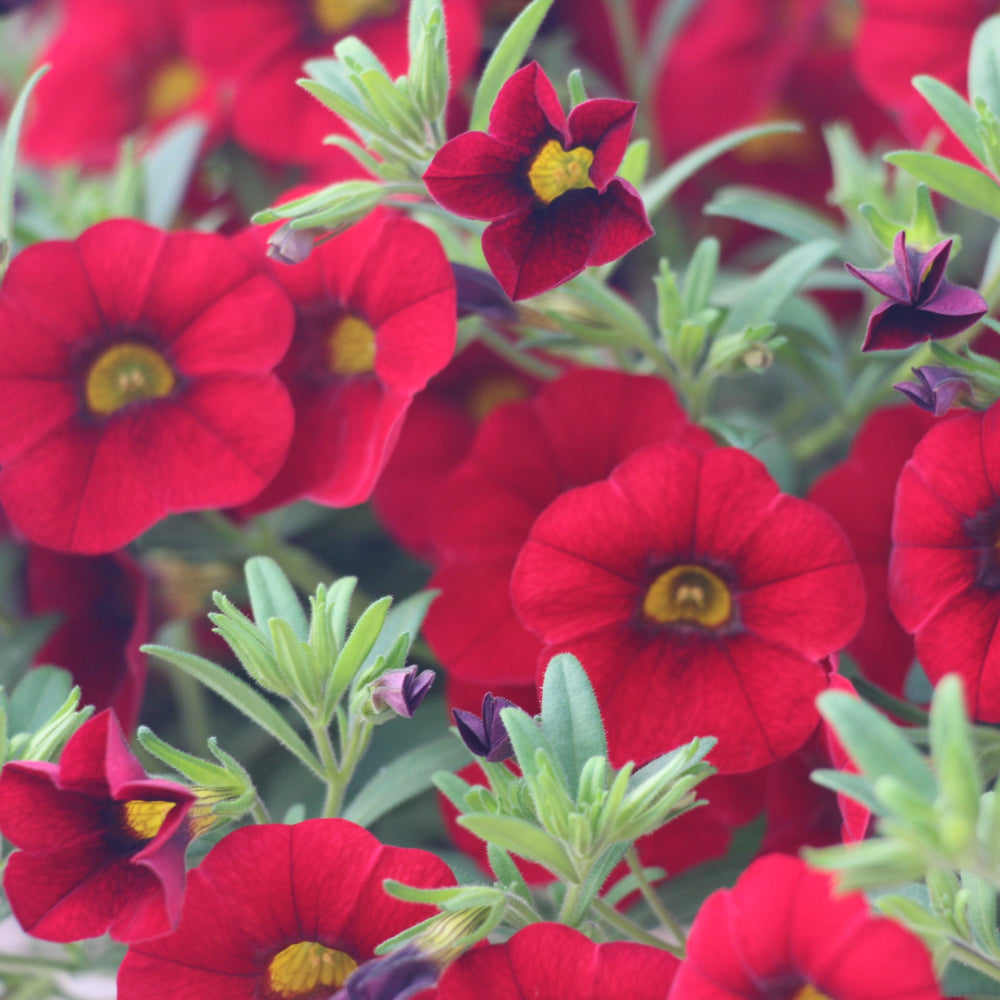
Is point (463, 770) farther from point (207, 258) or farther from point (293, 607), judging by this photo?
point (207, 258)

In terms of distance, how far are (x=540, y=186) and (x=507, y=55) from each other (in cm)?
13

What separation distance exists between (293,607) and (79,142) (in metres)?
0.59

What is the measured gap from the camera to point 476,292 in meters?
0.60

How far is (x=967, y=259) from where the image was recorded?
34.3 inches

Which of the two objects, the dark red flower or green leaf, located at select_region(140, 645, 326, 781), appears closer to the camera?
green leaf, located at select_region(140, 645, 326, 781)

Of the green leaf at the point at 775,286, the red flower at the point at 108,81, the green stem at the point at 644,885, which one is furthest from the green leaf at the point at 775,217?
the red flower at the point at 108,81

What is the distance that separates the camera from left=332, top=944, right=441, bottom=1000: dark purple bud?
411mm

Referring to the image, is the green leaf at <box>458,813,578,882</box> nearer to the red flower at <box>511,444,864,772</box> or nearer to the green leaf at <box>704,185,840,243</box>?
the red flower at <box>511,444,864,772</box>

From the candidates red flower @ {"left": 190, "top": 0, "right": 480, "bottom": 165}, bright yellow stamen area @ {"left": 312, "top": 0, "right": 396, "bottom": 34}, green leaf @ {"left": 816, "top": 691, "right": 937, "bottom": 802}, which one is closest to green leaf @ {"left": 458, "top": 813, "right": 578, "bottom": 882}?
green leaf @ {"left": 816, "top": 691, "right": 937, "bottom": 802}

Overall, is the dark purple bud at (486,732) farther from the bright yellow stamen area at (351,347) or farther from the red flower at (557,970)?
the bright yellow stamen area at (351,347)

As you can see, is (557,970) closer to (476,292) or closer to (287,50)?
(476,292)

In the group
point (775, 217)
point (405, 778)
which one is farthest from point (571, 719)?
point (775, 217)

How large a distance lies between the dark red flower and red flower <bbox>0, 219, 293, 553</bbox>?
9 cm

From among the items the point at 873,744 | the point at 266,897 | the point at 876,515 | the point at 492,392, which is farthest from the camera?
the point at 492,392
